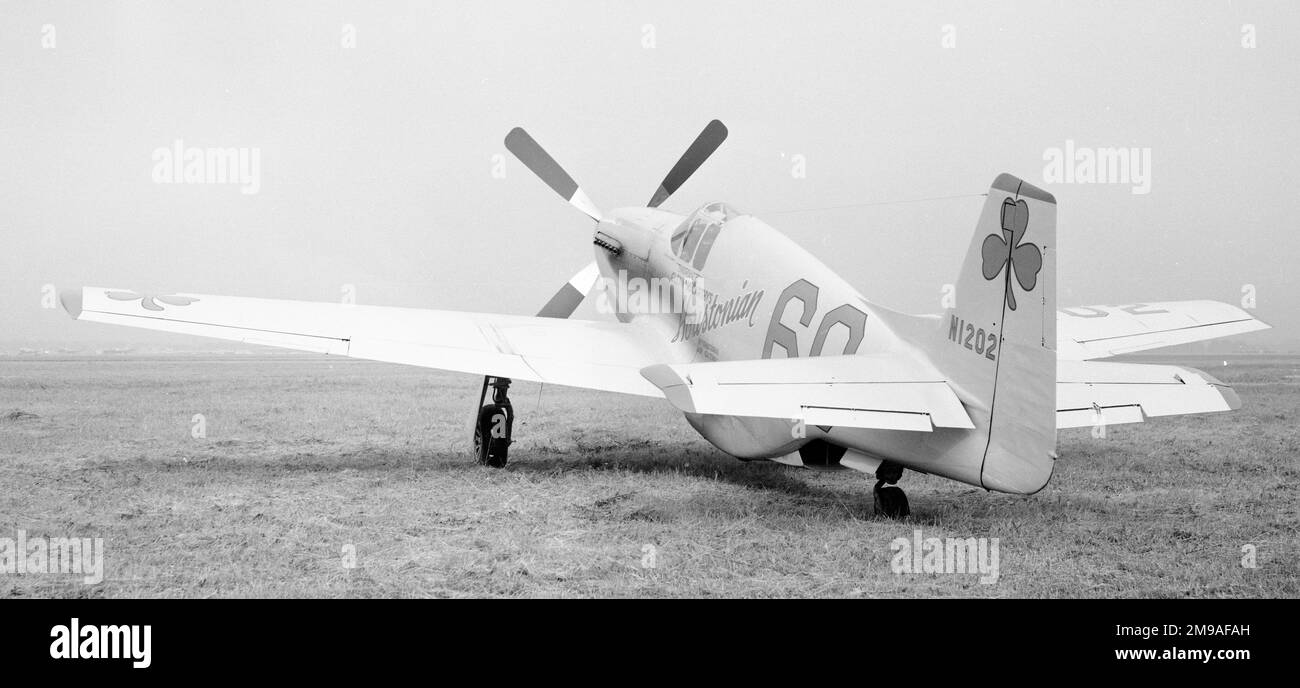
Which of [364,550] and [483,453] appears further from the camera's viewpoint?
[483,453]

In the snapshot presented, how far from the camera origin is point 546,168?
15.5 m

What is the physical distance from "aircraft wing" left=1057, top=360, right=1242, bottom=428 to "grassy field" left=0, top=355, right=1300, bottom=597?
3.06 feet

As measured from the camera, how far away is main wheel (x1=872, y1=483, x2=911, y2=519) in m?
7.83

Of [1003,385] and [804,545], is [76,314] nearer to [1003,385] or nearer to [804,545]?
[804,545]

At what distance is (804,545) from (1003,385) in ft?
5.96

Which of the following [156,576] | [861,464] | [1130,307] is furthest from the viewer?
[1130,307]

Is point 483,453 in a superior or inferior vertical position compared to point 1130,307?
inferior

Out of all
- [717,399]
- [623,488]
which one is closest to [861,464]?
[717,399]

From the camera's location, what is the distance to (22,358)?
136 ft

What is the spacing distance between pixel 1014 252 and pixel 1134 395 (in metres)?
1.94

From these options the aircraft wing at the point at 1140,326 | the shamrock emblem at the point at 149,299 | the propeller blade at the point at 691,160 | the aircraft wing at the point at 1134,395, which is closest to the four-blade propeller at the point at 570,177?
the propeller blade at the point at 691,160

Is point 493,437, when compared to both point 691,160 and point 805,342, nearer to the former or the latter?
point 805,342

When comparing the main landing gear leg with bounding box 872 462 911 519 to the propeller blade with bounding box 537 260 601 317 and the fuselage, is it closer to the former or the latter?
the fuselage

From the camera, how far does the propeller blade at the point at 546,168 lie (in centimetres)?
1504
